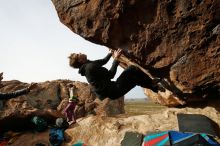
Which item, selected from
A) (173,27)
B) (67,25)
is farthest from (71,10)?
(173,27)

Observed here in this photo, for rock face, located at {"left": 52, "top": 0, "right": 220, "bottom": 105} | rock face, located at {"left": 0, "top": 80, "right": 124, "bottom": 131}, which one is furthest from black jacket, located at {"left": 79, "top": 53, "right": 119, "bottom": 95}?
rock face, located at {"left": 0, "top": 80, "right": 124, "bottom": 131}

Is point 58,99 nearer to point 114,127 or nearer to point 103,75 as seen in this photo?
point 114,127

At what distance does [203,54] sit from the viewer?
7258mm

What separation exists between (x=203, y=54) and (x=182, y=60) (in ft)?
1.94

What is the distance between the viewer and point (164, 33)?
7418 mm

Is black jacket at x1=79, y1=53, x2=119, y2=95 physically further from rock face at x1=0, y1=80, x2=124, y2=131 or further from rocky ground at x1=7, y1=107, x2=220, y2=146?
rock face at x1=0, y1=80, x2=124, y2=131

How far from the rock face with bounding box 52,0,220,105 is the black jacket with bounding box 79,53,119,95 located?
0.72 metres

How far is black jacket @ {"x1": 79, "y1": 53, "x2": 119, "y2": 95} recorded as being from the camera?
7.69 m

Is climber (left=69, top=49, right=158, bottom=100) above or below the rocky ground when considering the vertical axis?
above

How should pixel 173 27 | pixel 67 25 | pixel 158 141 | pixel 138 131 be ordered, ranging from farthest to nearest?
pixel 138 131
pixel 67 25
pixel 158 141
pixel 173 27

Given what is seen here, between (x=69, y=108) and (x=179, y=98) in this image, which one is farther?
(x=69, y=108)

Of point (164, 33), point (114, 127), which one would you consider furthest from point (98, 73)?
point (114, 127)

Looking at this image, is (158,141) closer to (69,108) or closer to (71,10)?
(71,10)

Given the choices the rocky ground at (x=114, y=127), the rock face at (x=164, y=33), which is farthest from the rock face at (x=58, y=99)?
the rock face at (x=164, y=33)
